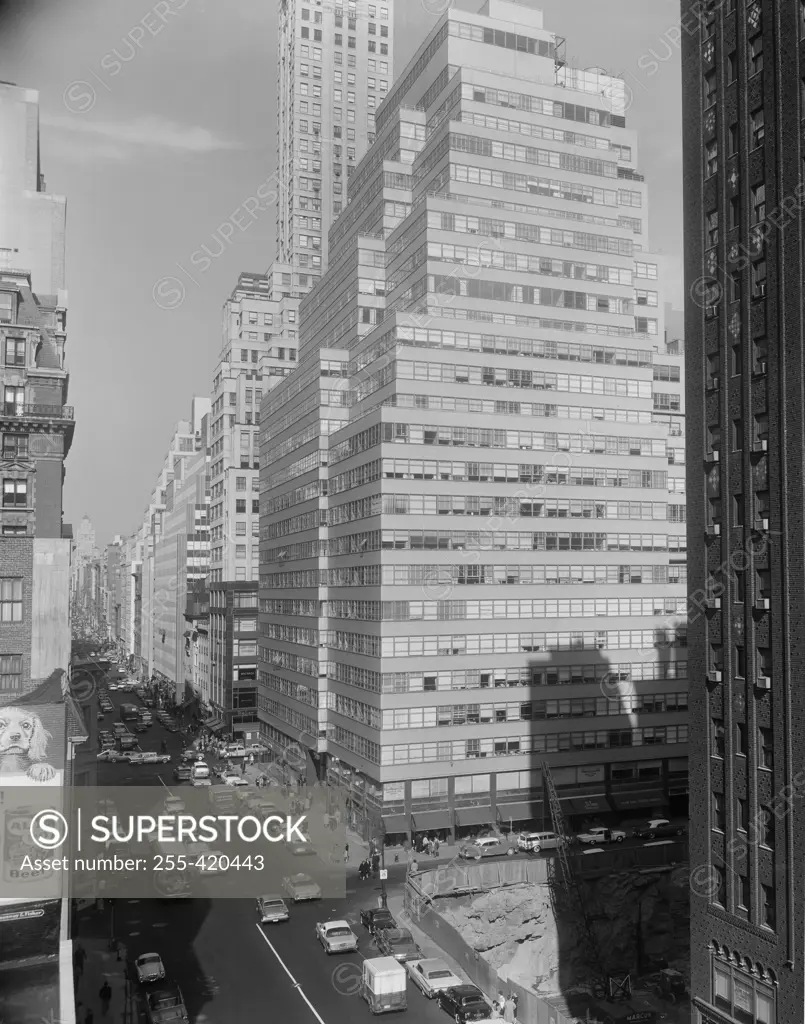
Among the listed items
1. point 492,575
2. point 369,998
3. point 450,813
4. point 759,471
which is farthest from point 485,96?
point 369,998

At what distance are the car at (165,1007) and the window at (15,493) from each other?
23.0 m

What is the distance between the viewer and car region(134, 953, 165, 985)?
42.5 meters

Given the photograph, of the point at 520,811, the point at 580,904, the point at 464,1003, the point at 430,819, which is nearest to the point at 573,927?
the point at 580,904

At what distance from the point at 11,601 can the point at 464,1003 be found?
27.6m

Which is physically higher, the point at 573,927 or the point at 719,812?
the point at 719,812

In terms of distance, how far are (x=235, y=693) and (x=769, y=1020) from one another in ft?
275

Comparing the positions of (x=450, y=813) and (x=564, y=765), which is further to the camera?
(x=564, y=765)

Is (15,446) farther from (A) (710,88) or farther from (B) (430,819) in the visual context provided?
(B) (430,819)

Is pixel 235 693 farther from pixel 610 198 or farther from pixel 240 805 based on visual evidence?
pixel 610 198

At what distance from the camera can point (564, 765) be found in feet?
237

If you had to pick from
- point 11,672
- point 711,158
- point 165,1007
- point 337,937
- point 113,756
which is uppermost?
point 711,158

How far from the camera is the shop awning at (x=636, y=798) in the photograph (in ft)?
243

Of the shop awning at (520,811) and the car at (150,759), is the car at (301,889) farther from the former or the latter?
the car at (150,759)

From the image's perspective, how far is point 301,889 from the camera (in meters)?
55.7
